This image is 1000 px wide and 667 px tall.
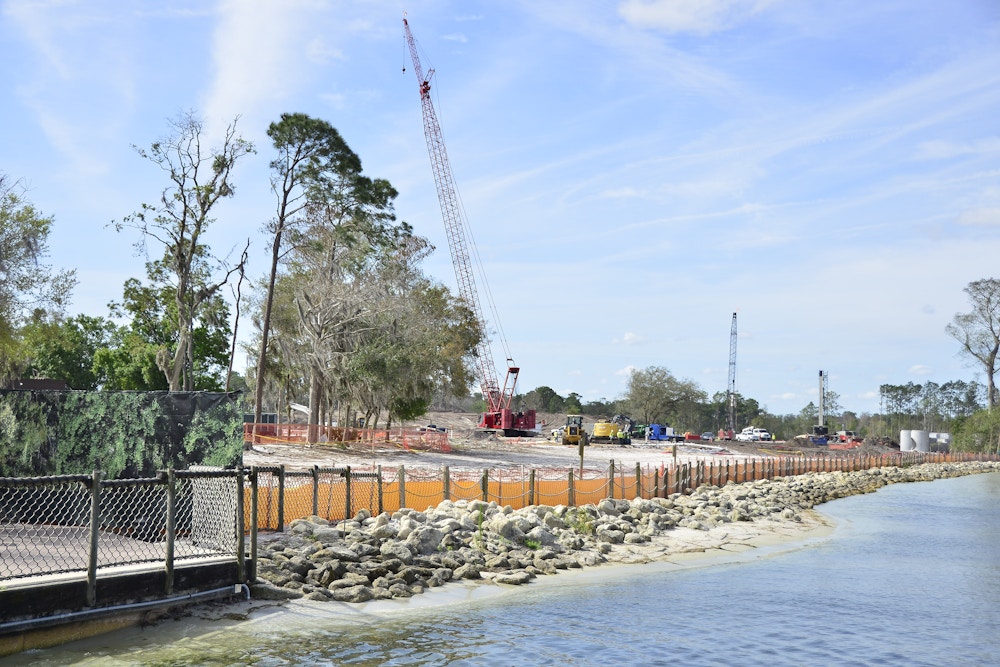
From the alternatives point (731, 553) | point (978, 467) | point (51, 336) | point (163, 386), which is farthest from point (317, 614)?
point (978, 467)

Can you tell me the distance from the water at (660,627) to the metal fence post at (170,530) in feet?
2.07

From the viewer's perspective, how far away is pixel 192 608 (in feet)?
43.7

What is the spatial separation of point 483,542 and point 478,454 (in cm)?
3226

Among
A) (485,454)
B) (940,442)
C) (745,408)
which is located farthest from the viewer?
(745,408)

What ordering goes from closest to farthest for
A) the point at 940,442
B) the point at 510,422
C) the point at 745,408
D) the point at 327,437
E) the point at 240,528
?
the point at 240,528 < the point at 327,437 < the point at 510,422 < the point at 940,442 < the point at 745,408

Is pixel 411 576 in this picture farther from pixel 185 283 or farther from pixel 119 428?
pixel 185 283

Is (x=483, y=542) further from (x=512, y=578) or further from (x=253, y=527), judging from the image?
(x=253, y=527)

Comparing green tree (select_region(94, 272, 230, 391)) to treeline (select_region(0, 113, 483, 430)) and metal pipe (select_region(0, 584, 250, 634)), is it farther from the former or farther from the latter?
metal pipe (select_region(0, 584, 250, 634))

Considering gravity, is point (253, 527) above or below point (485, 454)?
above

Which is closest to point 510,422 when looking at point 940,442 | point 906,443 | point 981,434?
point 906,443

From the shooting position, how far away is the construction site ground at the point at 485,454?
3981cm

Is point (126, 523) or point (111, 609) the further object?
point (126, 523)

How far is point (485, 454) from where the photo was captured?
2082 inches

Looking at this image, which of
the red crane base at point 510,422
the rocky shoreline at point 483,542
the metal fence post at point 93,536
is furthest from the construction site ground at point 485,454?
the metal fence post at point 93,536
